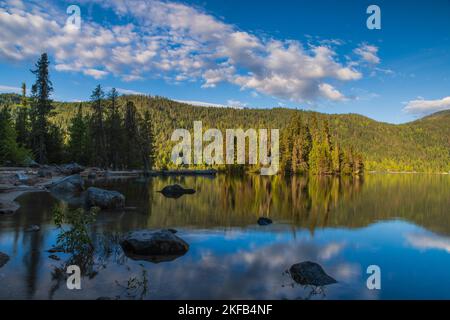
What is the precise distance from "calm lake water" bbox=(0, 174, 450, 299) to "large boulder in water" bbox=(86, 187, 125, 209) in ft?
4.59

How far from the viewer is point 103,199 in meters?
22.9

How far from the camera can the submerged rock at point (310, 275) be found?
32.7ft

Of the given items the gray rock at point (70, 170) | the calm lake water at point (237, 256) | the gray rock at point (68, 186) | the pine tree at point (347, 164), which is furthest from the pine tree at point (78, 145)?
the pine tree at point (347, 164)

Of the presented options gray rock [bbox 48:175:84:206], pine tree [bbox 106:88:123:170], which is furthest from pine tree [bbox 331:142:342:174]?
gray rock [bbox 48:175:84:206]

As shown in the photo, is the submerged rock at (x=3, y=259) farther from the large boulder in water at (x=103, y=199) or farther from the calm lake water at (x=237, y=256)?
the large boulder in water at (x=103, y=199)

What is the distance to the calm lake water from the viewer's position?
30.6 feet

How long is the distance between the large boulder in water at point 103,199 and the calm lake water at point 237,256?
4.59 feet

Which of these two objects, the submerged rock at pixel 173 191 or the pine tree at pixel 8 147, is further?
the pine tree at pixel 8 147

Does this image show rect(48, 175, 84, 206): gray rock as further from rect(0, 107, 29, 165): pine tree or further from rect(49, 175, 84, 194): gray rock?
rect(0, 107, 29, 165): pine tree

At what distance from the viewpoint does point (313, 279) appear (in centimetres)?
1002

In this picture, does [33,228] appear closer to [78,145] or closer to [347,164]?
[78,145]

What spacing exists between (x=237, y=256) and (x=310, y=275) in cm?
341
